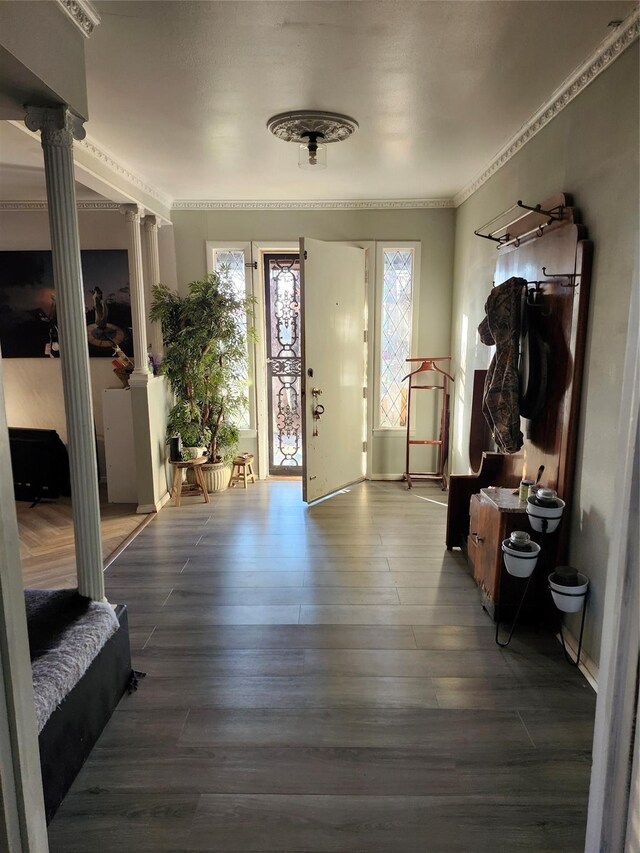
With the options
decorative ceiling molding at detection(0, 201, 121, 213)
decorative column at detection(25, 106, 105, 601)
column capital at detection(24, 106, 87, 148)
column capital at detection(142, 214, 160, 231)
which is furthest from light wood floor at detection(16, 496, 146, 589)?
decorative ceiling molding at detection(0, 201, 121, 213)

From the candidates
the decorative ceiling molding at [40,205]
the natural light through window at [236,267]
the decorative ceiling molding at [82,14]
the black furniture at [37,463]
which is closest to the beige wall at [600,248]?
the decorative ceiling molding at [82,14]

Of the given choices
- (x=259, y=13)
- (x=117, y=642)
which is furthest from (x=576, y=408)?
(x=117, y=642)

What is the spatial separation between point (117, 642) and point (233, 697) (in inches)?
20.4

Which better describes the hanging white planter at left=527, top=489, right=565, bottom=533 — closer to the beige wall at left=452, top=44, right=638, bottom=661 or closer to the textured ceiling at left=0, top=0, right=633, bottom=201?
the beige wall at left=452, top=44, right=638, bottom=661

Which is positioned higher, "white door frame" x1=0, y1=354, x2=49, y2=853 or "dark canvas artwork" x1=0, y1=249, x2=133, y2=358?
"dark canvas artwork" x1=0, y1=249, x2=133, y2=358

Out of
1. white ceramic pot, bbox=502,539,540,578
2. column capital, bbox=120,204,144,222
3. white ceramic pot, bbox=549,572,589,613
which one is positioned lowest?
white ceramic pot, bbox=549,572,589,613

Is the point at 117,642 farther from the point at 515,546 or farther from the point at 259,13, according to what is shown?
the point at 259,13

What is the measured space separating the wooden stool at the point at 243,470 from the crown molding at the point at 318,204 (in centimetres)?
236

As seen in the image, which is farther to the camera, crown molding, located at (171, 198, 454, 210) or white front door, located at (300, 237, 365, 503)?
crown molding, located at (171, 198, 454, 210)

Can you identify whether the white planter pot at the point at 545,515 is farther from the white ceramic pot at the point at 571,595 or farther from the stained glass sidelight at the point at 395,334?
the stained glass sidelight at the point at 395,334

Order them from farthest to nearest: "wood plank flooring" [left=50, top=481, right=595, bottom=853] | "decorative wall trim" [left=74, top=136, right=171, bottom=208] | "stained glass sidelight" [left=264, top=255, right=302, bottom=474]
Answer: "stained glass sidelight" [left=264, top=255, right=302, bottom=474] < "decorative wall trim" [left=74, top=136, right=171, bottom=208] < "wood plank flooring" [left=50, top=481, right=595, bottom=853]

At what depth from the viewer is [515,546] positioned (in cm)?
246

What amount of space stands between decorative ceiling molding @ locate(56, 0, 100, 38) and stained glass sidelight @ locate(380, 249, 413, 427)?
3.46 metres

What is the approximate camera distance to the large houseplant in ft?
15.3
